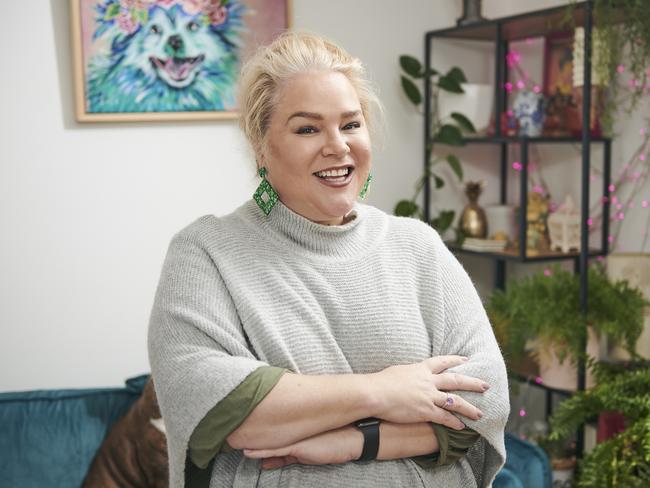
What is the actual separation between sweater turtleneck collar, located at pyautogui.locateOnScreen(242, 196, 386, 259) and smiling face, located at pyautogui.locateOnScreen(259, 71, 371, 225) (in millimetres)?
26

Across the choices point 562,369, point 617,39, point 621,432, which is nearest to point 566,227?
point 562,369

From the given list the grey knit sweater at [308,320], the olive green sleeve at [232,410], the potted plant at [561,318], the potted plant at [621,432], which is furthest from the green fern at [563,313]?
the olive green sleeve at [232,410]

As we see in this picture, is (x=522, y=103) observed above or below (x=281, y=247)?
above

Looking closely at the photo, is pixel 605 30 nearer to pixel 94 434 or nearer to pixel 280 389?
pixel 280 389

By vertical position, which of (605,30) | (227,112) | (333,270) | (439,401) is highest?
(605,30)

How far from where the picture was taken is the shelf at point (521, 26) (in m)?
2.76

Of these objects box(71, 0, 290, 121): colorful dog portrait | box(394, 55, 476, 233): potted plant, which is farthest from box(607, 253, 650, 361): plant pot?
box(71, 0, 290, 121): colorful dog portrait

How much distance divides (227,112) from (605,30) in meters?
1.32

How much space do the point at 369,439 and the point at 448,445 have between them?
15 cm

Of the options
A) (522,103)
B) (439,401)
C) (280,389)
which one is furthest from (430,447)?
(522,103)

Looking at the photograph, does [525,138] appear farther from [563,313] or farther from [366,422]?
[366,422]

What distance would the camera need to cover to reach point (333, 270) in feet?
4.99

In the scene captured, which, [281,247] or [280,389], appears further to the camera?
[281,247]

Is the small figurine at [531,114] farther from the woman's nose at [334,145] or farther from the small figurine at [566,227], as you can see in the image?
the woman's nose at [334,145]
